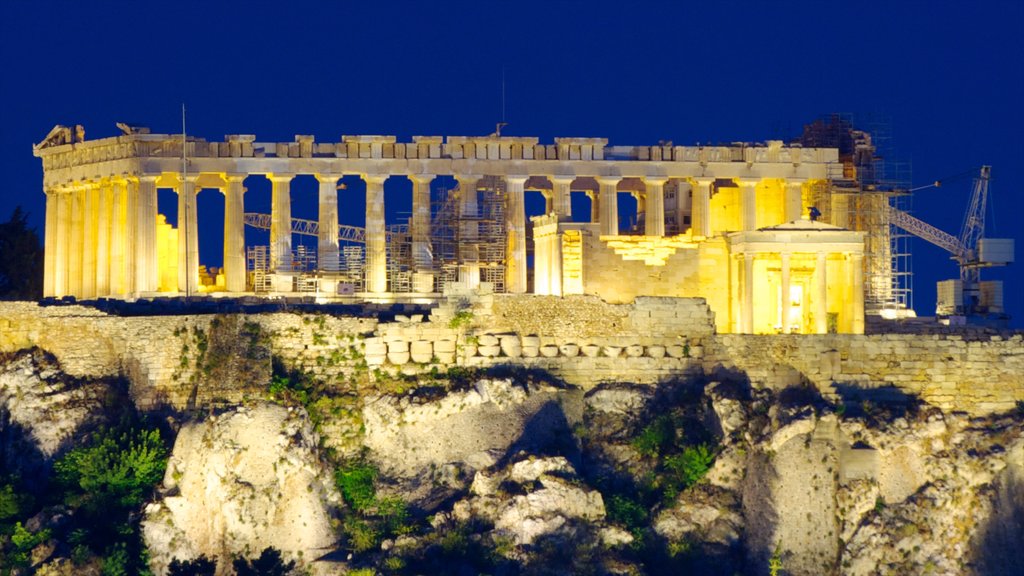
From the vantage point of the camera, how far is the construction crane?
93875 mm

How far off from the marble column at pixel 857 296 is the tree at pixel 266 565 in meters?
27.0

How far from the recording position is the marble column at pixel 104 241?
298ft

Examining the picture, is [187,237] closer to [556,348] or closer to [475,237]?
[475,237]

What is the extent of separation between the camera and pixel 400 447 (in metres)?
66.4

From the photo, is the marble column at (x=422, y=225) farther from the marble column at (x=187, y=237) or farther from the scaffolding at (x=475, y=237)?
the marble column at (x=187, y=237)

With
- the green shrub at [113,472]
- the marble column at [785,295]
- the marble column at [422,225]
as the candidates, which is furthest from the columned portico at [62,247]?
the marble column at [785,295]

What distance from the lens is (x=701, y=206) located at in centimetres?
9131

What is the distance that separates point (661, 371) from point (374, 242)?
75.5ft

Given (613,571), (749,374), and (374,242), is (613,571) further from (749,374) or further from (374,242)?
(374,242)

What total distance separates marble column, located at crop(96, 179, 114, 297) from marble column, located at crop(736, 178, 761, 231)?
89.0 feet

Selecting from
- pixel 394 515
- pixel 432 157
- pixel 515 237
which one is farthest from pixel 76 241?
pixel 394 515

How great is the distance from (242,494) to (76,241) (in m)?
32.2

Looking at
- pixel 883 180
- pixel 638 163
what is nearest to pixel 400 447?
pixel 638 163

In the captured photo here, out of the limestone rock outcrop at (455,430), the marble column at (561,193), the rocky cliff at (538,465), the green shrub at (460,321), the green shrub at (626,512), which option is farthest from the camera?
the marble column at (561,193)
